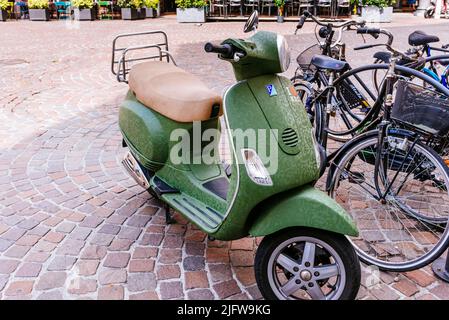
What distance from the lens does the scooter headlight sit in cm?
234

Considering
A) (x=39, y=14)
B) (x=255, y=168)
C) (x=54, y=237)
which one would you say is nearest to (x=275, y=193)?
(x=255, y=168)

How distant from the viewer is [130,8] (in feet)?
60.2

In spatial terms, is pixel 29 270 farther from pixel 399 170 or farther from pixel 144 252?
pixel 399 170

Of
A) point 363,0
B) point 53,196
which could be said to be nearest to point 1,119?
point 53,196

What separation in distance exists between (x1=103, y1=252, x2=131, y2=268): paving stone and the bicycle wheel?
145cm

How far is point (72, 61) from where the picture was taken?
32.0 feet

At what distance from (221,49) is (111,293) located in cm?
149

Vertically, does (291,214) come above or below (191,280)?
above

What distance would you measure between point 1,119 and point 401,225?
16.0ft

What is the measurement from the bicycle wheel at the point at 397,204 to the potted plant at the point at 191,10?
14.7 m

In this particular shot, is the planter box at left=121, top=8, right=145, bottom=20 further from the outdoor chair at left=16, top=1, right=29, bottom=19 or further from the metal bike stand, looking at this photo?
the metal bike stand

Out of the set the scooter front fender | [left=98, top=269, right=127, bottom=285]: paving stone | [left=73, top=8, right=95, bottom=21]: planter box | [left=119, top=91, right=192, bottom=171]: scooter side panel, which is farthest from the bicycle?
[left=73, top=8, right=95, bottom=21]: planter box
